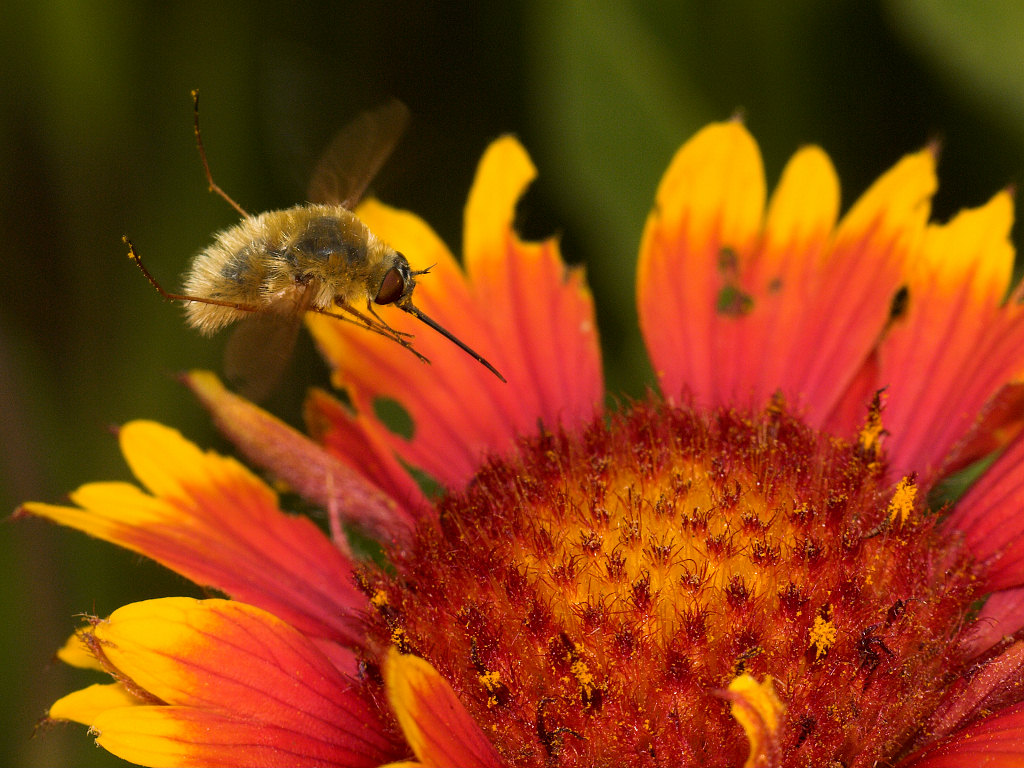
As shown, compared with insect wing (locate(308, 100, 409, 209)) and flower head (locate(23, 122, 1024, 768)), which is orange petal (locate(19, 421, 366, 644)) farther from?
insect wing (locate(308, 100, 409, 209))

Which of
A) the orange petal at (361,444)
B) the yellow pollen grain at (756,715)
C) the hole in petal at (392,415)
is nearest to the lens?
the yellow pollen grain at (756,715)

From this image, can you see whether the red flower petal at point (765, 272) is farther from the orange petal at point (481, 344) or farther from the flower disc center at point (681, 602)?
the flower disc center at point (681, 602)

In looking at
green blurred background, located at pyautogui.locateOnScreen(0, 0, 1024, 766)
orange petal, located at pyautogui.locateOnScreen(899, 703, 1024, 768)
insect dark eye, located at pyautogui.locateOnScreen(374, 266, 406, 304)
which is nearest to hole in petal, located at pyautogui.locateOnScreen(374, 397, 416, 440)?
green blurred background, located at pyautogui.locateOnScreen(0, 0, 1024, 766)

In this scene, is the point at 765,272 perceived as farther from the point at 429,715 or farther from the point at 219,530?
the point at 429,715

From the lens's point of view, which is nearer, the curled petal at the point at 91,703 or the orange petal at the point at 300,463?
the curled petal at the point at 91,703

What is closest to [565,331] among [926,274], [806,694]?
[926,274]

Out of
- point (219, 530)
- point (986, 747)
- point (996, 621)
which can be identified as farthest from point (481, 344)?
point (986, 747)

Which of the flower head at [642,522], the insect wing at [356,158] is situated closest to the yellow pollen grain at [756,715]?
the flower head at [642,522]
